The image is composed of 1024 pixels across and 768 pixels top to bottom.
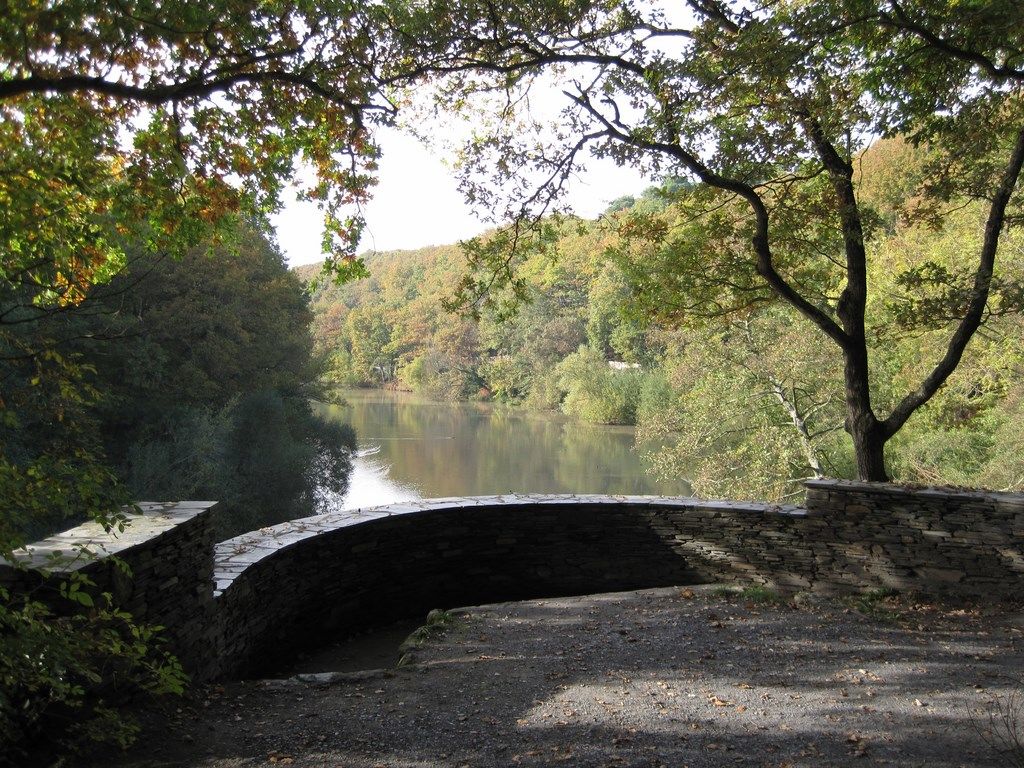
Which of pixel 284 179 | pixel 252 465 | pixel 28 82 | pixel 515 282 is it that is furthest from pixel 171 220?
pixel 252 465

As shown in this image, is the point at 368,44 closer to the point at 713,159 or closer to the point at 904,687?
the point at 713,159

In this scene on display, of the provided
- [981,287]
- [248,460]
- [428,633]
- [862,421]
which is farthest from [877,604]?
[248,460]

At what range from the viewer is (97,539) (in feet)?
11.9

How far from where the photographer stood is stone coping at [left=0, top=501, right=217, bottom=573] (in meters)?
3.05

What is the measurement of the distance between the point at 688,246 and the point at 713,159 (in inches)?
39.1

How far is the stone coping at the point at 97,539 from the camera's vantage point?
10.0 feet

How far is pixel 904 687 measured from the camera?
400cm

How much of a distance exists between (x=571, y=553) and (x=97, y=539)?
12.9 ft

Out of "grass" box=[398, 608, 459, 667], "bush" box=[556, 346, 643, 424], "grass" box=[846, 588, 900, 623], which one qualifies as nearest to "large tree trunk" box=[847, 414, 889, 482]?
"grass" box=[846, 588, 900, 623]

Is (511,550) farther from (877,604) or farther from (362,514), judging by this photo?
(877,604)

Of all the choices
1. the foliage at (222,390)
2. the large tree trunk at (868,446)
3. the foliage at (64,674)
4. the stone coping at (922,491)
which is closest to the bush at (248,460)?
the foliage at (222,390)

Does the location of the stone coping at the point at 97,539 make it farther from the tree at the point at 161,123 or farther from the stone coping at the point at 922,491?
the stone coping at the point at 922,491

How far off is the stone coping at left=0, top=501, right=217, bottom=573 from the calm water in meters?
15.5

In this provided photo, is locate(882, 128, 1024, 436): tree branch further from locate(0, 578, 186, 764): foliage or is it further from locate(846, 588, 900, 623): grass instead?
locate(0, 578, 186, 764): foliage
